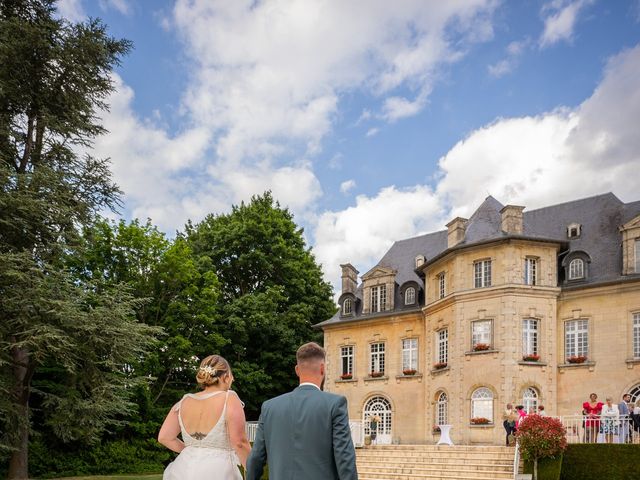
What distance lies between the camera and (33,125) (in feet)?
76.5

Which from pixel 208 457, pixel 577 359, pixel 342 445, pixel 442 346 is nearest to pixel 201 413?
pixel 208 457

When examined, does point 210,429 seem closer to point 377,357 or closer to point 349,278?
point 377,357

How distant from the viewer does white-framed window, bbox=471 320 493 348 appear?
96.5 feet

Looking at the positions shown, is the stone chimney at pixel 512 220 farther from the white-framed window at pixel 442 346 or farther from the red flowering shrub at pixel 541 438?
the red flowering shrub at pixel 541 438

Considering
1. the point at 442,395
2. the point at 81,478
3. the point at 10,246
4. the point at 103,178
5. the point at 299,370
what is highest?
the point at 103,178

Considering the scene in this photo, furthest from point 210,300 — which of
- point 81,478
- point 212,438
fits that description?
point 212,438

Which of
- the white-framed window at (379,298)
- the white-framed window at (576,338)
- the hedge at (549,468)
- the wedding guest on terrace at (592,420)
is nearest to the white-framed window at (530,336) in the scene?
the white-framed window at (576,338)

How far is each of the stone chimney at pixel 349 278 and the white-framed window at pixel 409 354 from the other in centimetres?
535

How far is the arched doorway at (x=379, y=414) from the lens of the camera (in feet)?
113

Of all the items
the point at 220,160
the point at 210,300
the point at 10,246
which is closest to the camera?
the point at 10,246

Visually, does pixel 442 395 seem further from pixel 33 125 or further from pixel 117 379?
pixel 33 125

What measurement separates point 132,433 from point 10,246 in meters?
13.7

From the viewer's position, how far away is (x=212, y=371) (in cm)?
518

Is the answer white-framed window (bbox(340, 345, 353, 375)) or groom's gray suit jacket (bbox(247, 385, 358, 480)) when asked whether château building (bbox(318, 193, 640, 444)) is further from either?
groom's gray suit jacket (bbox(247, 385, 358, 480))
